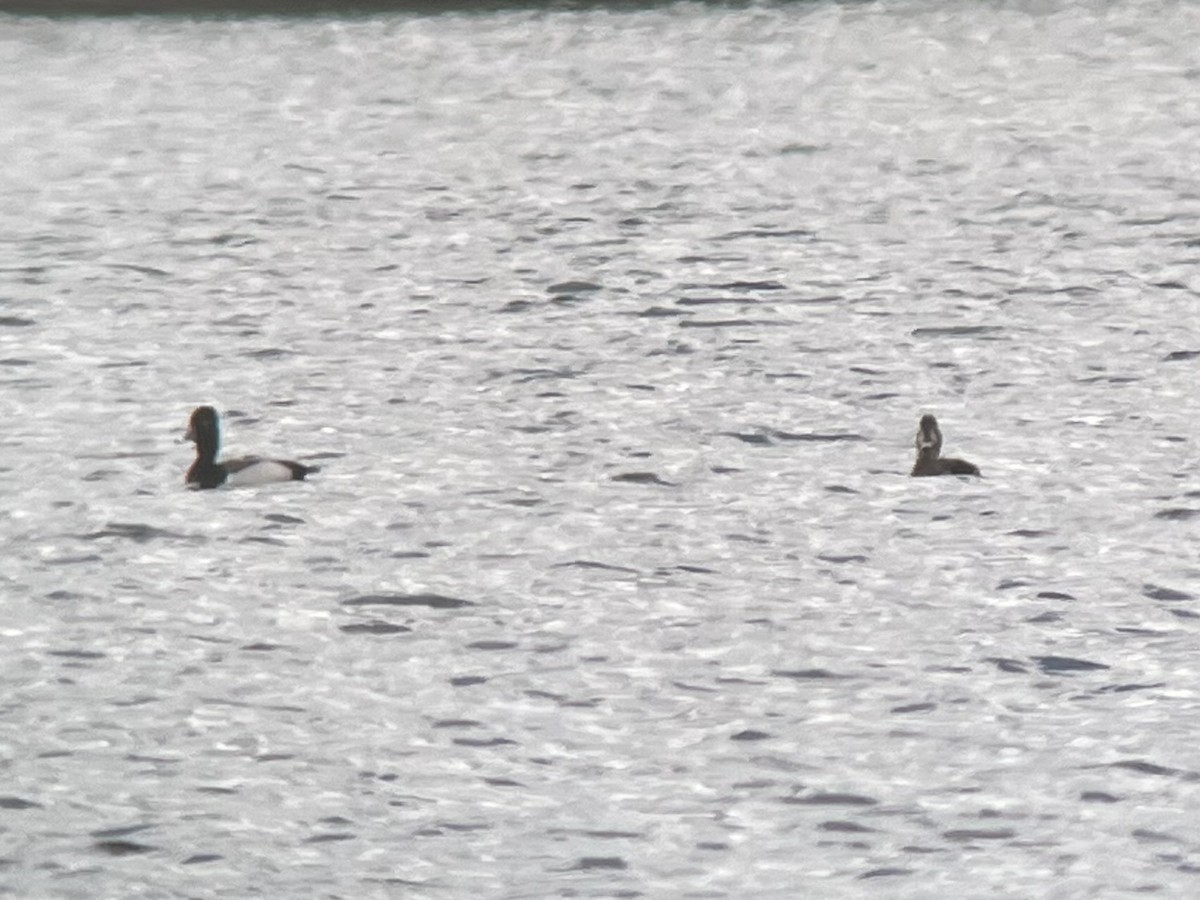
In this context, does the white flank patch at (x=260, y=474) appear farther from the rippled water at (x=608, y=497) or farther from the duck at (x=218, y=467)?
the rippled water at (x=608, y=497)

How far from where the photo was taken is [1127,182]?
2683 cm

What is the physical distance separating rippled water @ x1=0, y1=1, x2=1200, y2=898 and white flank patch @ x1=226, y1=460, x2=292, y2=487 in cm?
10

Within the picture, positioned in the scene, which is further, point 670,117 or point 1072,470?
point 670,117

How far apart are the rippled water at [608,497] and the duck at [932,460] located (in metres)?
0.10

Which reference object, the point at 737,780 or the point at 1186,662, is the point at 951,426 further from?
the point at 737,780

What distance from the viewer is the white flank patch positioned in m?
17.5

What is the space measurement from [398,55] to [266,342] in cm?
1592

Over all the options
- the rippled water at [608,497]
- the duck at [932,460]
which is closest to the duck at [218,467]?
the rippled water at [608,497]

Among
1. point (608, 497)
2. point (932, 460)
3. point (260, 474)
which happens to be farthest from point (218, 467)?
point (932, 460)

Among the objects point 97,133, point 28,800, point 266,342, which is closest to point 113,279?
point 266,342

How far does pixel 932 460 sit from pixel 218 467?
448 cm

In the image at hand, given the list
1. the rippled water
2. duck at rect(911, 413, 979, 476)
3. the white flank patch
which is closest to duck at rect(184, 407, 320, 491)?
the white flank patch

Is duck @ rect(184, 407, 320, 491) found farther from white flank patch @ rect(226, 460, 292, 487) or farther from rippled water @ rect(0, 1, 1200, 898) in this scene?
rippled water @ rect(0, 1, 1200, 898)

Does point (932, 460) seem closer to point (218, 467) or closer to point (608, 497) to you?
point (608, 497)
